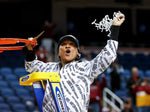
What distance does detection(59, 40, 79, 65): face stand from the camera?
456 cm

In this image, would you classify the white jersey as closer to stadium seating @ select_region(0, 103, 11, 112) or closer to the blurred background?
stadium seating @ select_region(0, 103, 11, 112)

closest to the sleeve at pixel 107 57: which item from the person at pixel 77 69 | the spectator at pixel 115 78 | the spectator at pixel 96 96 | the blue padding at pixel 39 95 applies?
the person at pixel 77 69

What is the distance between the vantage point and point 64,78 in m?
4.42

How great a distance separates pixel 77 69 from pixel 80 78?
0.36 ft

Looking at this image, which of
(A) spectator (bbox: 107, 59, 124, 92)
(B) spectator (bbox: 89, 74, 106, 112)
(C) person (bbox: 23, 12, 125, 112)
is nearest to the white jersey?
(C) person (bbox: 23, 12, 125, 112)

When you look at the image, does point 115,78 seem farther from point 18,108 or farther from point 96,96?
point 18,108

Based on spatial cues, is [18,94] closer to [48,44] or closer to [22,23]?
[48,44]

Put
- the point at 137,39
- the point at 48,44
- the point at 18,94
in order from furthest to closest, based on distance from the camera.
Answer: the point at 137,39 → the point at 48,44 → the point at 18,94

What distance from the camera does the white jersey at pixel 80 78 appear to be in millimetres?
4277

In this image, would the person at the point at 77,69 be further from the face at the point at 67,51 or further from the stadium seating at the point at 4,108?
the stadium seating at the point at 4,108

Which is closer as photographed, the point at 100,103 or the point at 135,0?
the point at 100,103

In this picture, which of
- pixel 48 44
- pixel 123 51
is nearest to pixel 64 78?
pixel 48 44

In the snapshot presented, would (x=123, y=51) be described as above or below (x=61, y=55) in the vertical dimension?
below

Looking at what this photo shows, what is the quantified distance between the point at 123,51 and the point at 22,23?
4315mm
